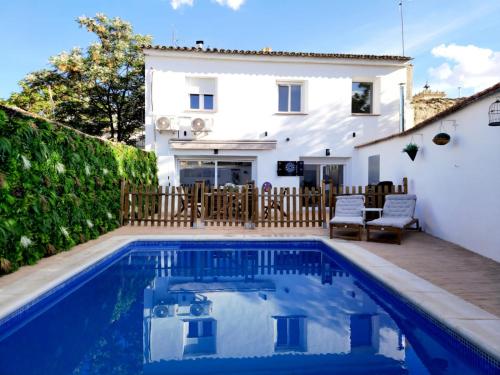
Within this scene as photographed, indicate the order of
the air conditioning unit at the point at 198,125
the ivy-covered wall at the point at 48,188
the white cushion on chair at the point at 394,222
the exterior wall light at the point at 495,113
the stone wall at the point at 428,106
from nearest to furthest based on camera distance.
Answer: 1. the ivy-covered wall at the point at 48,188
2. the exterior wall light at the point at 495,113
3. the white cushion on chair at the point at 394,222
4. the air conditioning unit at the point at 198,125
5. the stone wall at the point at 428,106

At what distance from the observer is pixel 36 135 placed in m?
6.11

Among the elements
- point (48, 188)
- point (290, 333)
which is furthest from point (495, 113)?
point (48, 188)

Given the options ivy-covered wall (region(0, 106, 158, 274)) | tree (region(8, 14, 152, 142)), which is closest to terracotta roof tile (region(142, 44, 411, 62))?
tree (region(8, 14, 152, 142))

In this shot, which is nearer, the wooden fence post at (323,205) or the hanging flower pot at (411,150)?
the hanging flower pot at (411,150)

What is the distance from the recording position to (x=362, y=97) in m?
15.9

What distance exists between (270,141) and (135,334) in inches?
452

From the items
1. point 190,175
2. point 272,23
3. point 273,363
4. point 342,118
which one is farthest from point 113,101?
point 273,363

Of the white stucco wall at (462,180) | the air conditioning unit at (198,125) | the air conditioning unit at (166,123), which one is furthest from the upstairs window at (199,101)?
the white stucco wall at (462,180)

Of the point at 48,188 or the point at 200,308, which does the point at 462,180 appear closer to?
the point at 200,308

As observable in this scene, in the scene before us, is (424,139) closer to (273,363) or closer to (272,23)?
(273,363)

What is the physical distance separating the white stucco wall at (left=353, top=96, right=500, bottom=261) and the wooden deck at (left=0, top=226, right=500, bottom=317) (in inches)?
14.6

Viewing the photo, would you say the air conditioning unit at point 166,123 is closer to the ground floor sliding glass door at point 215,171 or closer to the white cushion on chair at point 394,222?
the ground floor sliding glass door at point 215,171

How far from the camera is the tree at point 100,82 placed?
1870 centimetres

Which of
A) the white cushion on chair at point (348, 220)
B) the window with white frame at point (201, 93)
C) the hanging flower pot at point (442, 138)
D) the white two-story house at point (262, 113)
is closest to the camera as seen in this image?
the hanging flower pot at point (442, 138)
